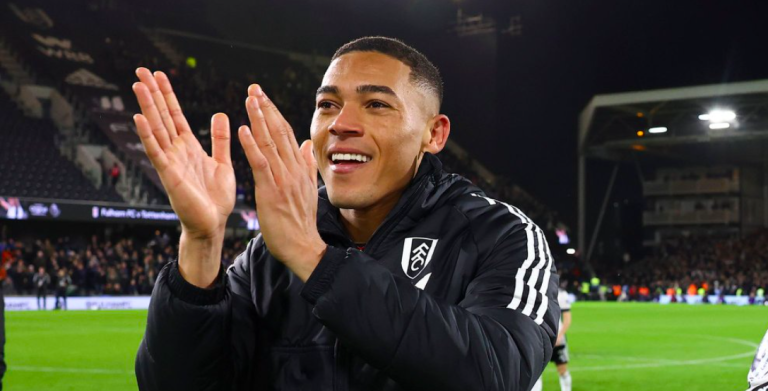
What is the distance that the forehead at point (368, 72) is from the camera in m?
2.65

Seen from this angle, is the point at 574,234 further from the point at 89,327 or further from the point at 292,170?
the point at 292,170

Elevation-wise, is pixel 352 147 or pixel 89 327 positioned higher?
pixel 352 147

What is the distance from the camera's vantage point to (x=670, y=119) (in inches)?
1861

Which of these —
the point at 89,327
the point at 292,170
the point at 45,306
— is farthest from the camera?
the point at 45,306

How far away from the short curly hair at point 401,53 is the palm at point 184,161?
0.51 m

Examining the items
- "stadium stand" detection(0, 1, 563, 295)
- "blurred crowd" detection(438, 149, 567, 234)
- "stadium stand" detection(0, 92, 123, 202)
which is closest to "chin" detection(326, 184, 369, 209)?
"stadium stand" detection(0, 1, 563, 295)

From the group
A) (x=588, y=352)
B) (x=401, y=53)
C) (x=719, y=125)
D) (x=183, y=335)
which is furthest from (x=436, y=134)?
(x=719, y=125)

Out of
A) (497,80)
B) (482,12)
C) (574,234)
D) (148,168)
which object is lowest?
(574,234)

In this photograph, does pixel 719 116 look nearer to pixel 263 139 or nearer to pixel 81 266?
pixel 81 266

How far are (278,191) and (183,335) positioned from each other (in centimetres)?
49

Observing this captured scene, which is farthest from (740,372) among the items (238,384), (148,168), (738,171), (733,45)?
(738,171)

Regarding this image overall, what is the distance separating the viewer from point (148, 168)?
126 ft

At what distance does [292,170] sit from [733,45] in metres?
46.7

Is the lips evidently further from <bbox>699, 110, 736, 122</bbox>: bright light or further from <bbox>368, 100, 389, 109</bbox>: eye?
<bbox>699, 110, 736, 122</bbox>: bright light
